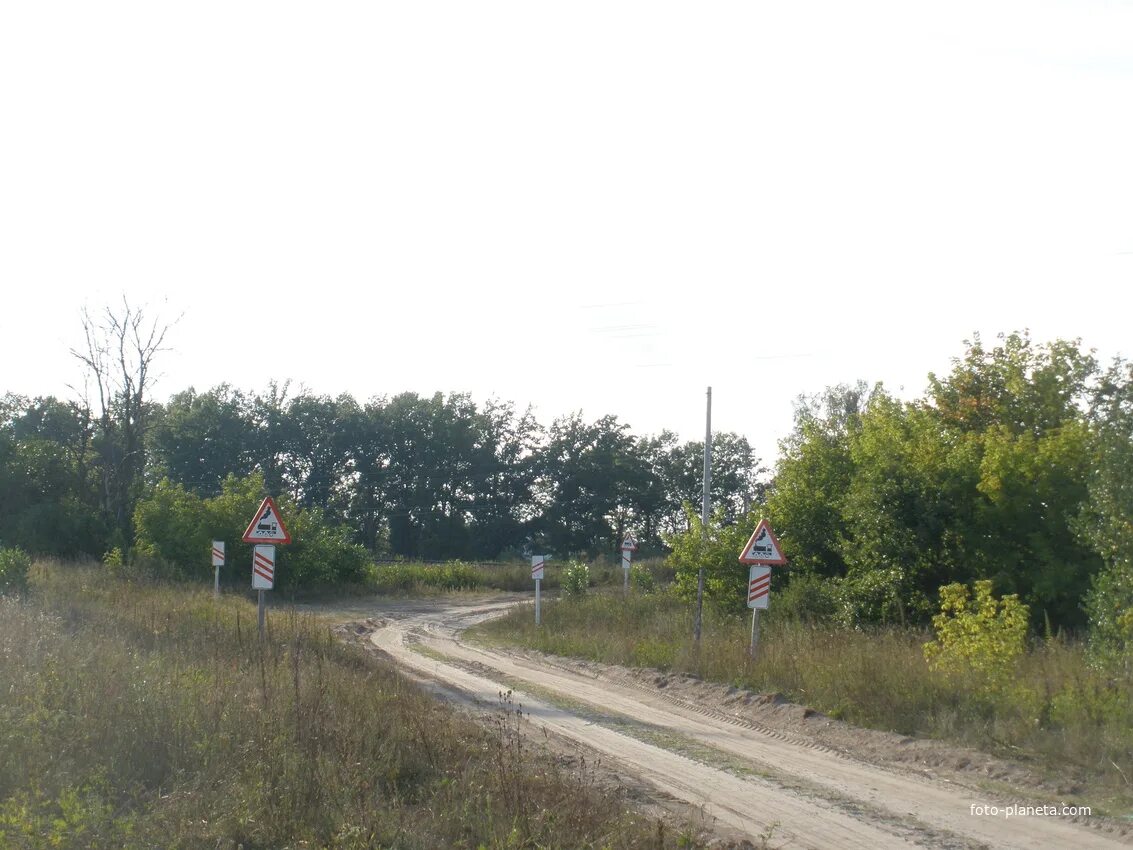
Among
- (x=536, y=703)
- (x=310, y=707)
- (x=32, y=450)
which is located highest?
(x=32, y=450)

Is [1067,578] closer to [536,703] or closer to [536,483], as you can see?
[536,703]

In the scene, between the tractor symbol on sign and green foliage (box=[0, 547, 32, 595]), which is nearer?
the tractor symbol on sign

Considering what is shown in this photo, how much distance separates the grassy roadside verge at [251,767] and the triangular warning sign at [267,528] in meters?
4.66

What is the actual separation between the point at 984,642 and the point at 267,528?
1093 centimetres

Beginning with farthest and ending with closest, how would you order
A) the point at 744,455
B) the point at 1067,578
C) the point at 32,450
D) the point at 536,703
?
the point at 744,455 → the point at 32,450 → the point at 1067,578 → the point at 536,703

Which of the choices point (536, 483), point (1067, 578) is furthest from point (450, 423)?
point (1067, 578)

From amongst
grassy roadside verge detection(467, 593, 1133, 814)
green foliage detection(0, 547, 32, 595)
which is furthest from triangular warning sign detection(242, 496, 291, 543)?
grassy roadside verge detection(467, 593, 1133, 814)

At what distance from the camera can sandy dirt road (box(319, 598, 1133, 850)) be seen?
27.4 feet

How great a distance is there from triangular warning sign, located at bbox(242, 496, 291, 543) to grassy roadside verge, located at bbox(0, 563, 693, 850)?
4662 mm

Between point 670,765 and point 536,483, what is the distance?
82.6m

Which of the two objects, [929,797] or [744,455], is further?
[744,455]

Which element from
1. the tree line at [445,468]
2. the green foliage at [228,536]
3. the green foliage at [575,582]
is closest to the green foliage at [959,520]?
the green foliage at [575,582]

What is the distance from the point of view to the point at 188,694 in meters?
9.98

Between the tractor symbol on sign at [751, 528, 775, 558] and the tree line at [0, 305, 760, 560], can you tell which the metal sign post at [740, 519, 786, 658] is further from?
the tree line at [0, 305, 760, 560]
